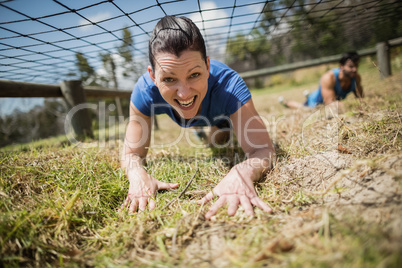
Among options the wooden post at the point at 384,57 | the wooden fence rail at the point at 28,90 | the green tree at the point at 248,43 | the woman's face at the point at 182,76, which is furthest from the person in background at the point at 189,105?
the wooden post at the point at 384,57

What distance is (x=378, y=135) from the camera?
1453mm

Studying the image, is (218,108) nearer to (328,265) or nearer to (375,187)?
(375,187)

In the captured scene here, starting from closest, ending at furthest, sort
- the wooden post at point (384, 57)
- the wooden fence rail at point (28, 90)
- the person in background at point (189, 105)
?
the person in background at point (189, 105), the wooden fence rail at point (28, 90), the wooden post at point (384, 57)

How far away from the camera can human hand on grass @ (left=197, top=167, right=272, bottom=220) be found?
112 centimetres

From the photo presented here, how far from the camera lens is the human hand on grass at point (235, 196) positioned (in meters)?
1.12

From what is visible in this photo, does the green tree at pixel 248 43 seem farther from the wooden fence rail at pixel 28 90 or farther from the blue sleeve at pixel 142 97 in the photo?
the wooden fence rail at pixel 28 90

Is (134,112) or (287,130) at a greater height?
(134,112)

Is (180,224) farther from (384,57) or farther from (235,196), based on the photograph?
(384,57)

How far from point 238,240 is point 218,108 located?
1.32 m

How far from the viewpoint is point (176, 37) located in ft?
4.63

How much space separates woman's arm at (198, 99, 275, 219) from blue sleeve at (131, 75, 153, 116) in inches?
32.2

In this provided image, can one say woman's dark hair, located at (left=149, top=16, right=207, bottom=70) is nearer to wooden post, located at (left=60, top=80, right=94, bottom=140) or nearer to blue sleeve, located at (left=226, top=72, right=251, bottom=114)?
blue sleeve, located at (left=226, top=72, right=251, bottom=114)

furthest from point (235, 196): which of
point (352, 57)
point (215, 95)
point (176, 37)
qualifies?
point (352, 57)

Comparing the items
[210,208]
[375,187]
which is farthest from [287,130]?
[210,208]
